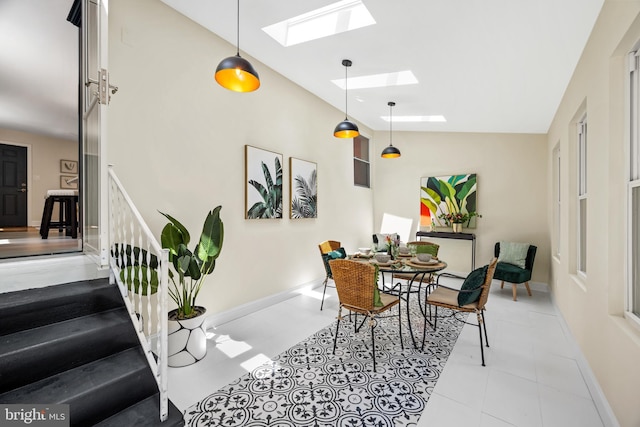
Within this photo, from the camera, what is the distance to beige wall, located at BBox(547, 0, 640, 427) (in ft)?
5.32

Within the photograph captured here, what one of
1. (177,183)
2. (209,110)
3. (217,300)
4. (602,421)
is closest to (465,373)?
(602,421)

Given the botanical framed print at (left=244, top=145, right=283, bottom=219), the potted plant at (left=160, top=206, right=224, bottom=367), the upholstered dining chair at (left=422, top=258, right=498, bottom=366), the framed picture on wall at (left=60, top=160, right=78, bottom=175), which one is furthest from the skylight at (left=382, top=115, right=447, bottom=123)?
the framed picture on wall at (left=60, top=160, right=78, bottom=175)

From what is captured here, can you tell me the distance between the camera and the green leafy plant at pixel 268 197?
3806 mm

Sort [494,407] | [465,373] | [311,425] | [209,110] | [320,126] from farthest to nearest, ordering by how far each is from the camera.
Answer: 1. [320,126]
2. [209,110]
3. [465,373]
4. [494,407]
5. [311,425]

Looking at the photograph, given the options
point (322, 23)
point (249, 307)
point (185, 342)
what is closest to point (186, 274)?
point (185, 342)

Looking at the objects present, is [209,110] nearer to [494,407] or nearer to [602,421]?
[494,407]

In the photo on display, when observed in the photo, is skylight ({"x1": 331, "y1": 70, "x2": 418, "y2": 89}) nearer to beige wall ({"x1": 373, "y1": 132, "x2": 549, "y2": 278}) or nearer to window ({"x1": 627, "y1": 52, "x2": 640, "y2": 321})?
window ({"x1": 627, "y1": 52, "x2": 640, "y2": 321})

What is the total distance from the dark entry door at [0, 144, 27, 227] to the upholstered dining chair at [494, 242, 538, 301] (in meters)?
9.69

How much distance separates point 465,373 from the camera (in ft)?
7.89

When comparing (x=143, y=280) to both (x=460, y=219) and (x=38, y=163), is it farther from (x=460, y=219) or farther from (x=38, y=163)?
(x=38, y=163)

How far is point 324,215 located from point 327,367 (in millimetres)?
3073
